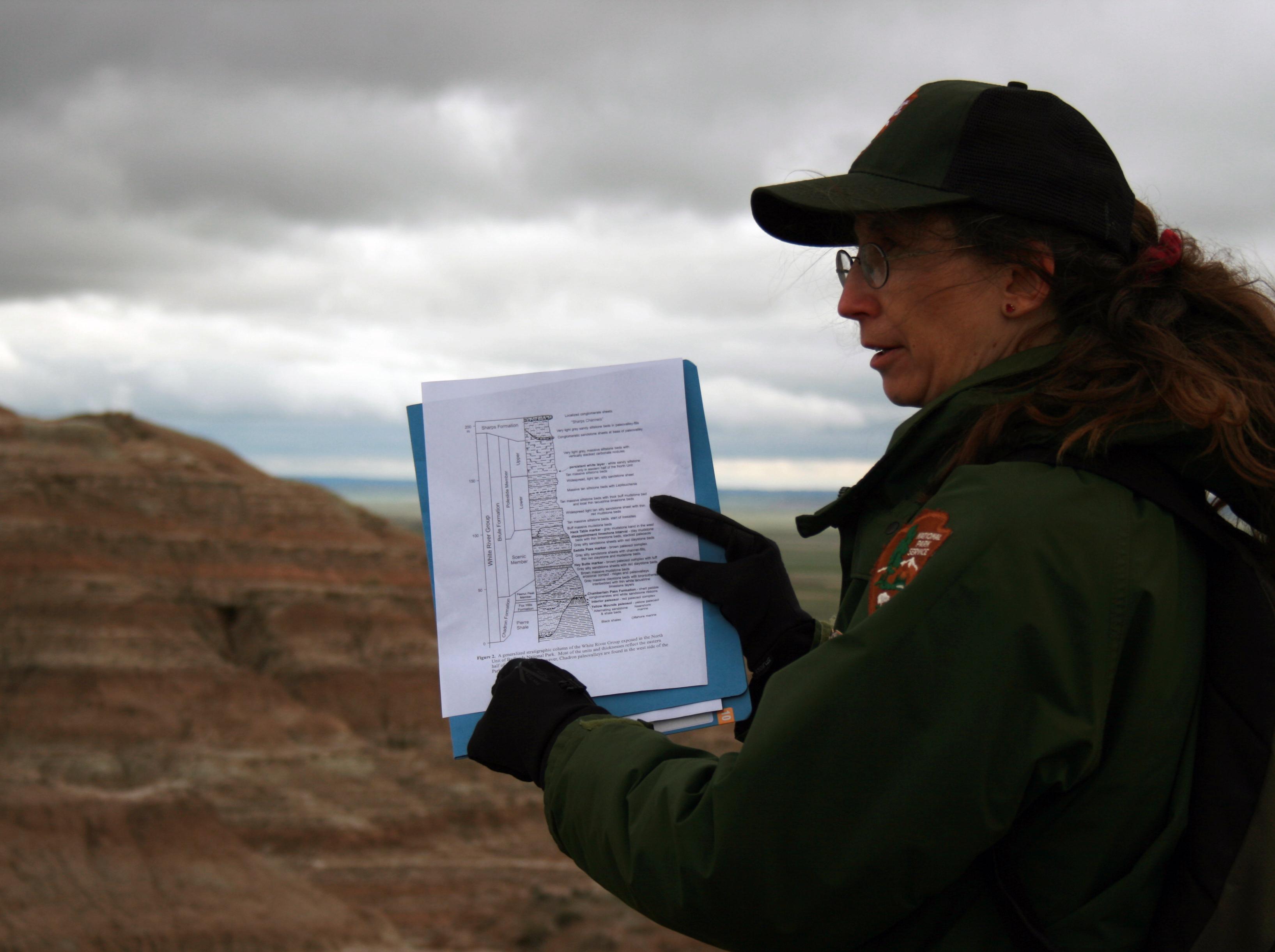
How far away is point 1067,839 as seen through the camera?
132 cm

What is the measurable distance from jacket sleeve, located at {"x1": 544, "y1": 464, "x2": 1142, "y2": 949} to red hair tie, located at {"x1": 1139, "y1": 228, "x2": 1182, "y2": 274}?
47cm

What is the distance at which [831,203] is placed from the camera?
5.75 feet

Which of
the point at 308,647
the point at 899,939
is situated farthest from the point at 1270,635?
the point at 308,647

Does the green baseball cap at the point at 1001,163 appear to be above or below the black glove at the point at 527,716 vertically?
above

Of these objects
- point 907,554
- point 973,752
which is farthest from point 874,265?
point 973,752

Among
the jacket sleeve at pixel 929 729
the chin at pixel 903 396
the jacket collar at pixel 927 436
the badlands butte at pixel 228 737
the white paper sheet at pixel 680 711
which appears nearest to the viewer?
the jacket sleeve at pixel 929 729

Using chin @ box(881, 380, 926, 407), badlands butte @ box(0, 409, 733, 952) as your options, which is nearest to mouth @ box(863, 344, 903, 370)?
chin @ box(881, 380, 926, 407)

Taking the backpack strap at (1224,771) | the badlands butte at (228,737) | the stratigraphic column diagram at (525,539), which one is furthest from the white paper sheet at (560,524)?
the badlands butte at (228,737)

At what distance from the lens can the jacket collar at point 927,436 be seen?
1.56 m

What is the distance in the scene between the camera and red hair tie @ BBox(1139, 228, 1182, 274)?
5.32ft

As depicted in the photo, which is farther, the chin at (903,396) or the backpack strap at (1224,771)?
the chin at (903,396)

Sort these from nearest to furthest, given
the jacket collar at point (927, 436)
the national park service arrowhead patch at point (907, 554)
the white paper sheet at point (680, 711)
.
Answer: the national park service arrowhead patch at point (907, 554), the jacket collar at point (927, 436), the white paper sheet at point (680, 711)

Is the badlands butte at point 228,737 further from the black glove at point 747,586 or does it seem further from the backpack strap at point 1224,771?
the backpack strap at point 1224,771

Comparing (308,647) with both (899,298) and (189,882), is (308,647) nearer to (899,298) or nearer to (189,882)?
(189,882)
